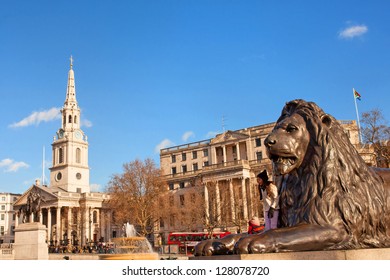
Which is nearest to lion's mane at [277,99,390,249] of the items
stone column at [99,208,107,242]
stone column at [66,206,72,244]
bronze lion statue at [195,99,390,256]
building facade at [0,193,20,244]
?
Answer: bronze lion statue at [195,99,390,256]

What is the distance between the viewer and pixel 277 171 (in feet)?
16.6

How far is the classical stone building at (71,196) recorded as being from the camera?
288 ft

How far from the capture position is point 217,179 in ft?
217

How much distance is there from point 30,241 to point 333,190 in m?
31.8

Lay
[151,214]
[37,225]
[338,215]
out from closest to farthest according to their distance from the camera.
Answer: [338,215] → [37,225] → [151,214]

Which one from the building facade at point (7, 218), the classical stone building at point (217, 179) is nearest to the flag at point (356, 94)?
the classical stone building at point (217, 179)

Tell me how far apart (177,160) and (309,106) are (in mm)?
72705

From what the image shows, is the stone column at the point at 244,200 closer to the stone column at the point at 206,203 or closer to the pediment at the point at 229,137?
A: the stone column at the point at 206,203

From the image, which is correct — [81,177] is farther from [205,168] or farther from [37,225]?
[37,225]

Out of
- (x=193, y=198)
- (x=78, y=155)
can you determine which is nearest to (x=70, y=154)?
(x=78, y=155)

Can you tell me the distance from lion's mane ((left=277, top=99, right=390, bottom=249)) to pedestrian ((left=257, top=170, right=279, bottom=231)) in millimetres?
278

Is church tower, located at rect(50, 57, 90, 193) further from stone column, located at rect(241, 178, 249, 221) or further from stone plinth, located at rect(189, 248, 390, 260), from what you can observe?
stone plinth, located at rect(189, 248, 390, 260)

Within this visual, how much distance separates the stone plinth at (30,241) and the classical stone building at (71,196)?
148 feet
